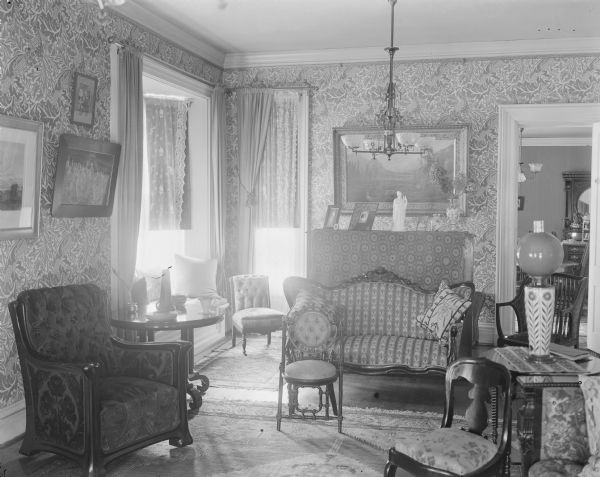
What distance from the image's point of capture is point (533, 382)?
2.96m

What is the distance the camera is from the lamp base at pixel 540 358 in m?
3.37

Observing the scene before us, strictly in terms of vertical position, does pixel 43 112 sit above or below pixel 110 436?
above

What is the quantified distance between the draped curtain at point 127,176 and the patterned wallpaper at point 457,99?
2636 millimetres

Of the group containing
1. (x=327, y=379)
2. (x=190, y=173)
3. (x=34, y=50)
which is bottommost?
(x=327, y=379)

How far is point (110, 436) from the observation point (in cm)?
382

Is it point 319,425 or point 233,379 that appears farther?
point 233,379

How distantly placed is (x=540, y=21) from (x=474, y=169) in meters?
1.76

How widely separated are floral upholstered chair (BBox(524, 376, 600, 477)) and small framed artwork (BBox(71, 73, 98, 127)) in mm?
3882

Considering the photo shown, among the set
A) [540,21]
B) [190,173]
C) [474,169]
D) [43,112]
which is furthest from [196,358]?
[540,21]

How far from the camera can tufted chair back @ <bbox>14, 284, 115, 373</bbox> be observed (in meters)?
3.97

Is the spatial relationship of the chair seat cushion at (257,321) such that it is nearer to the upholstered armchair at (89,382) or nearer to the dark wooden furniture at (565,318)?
the dark wooden furniture at (565,318)

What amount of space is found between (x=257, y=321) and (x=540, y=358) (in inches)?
154

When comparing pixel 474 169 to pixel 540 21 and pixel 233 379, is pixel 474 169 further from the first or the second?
pixel 233 379

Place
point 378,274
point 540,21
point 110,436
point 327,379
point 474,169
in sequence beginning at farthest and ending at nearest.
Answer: point 474,169 < point 540,21 < point 378,274 < point 327,379 < point 110,436
